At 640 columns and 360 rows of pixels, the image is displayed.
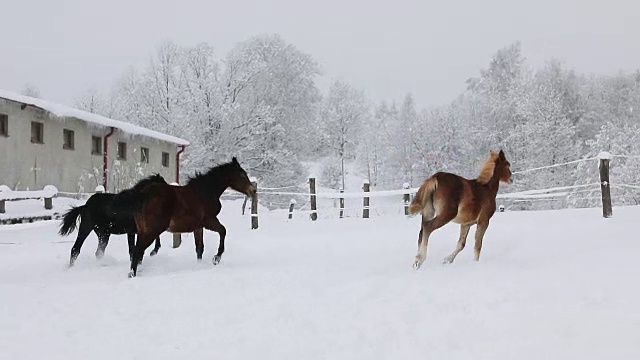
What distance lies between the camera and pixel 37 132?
62.7 ft

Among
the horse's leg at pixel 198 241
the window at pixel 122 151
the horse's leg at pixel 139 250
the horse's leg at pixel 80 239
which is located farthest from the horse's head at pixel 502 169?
the window at pixel 122 151

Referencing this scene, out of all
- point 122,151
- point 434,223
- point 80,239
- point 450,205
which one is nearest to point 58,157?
point 122,151

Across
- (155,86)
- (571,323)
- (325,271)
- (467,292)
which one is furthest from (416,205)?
(155,86)

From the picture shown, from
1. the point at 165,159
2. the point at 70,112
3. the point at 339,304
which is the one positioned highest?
the point at 70,112

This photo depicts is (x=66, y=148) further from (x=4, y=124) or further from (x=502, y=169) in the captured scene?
(x=502, y=169)

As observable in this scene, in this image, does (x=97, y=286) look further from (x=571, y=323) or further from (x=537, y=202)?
(x=537, y=202)

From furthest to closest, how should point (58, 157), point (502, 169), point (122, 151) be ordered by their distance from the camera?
point (122, 151)
point (58, 157)
point (502, 169)

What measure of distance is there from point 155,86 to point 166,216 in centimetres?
2989

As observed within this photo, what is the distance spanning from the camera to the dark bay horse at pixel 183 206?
673 cm

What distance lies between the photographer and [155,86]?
34531mm

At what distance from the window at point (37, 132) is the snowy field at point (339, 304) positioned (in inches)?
476

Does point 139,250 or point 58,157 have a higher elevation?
point 58,157

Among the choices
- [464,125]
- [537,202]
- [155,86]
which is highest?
[155,86]

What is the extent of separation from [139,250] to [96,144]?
695 inches
